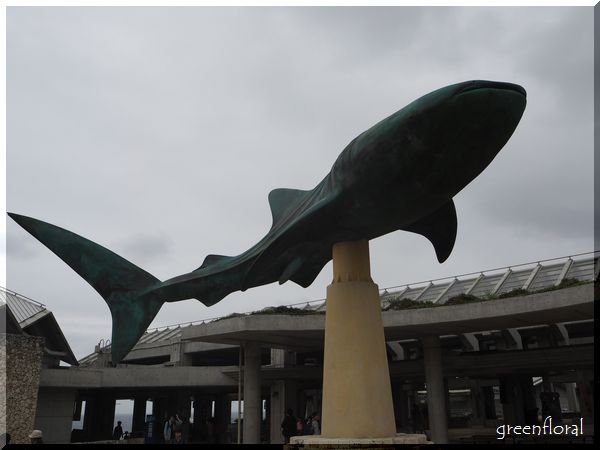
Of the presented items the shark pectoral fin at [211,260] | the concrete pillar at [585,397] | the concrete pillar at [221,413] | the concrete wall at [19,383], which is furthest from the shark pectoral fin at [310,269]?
the concrete pillar at [221,413]

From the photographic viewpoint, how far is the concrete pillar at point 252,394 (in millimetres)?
23562

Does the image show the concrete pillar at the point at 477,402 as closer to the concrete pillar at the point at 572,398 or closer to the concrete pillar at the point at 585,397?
the concrete pillar at the point at 572,398

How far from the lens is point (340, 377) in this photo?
8.39 meters

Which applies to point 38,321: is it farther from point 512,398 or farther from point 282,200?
point 512,398

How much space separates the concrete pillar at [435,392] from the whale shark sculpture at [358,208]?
13033 millimetres

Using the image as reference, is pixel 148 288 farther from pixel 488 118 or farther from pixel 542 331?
pixel 542 331

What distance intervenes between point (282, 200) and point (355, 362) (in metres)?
4.09

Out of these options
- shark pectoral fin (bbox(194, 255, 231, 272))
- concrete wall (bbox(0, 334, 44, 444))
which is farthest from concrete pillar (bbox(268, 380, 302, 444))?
shark pectoral fin (bbox(194, 255, 231, 272))

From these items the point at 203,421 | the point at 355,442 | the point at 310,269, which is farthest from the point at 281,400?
the point at 355,442

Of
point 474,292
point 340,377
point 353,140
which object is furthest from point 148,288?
point 474,292

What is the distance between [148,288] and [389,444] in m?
6.10

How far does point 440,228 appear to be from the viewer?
10.1 meters

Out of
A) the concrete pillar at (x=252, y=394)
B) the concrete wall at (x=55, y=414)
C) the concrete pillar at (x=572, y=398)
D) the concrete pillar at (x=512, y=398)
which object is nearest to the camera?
the concrete pillar at (x=252, y=394)

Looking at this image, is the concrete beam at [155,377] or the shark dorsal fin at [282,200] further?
the concrete beam at [155,377]
